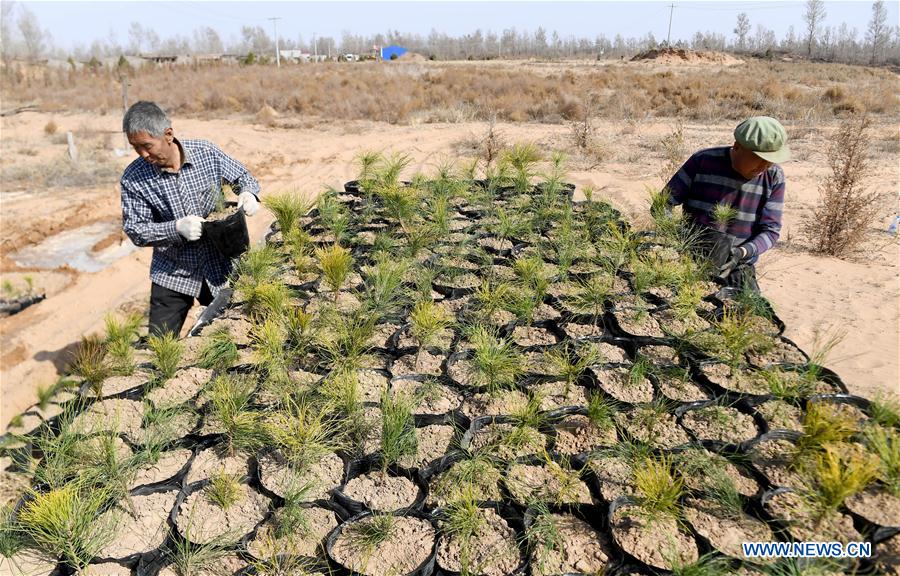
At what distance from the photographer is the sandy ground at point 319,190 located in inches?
144

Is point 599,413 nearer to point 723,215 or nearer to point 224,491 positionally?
point 224,491

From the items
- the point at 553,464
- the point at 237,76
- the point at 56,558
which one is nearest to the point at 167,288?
the point at 56,558

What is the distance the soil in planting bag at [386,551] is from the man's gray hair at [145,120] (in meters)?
1.76

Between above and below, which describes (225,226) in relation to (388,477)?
above

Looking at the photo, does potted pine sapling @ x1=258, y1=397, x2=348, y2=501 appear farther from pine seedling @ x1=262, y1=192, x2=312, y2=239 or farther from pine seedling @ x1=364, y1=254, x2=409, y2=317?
pine seedling @ x1=262, y1=192, x2=312, y2=239

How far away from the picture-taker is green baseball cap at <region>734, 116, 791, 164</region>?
224cm

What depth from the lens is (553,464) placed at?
4.61ft

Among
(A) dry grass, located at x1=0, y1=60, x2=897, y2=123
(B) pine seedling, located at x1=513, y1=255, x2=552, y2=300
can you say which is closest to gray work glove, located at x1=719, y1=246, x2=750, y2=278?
(B) pine seedling, located at x1=513, y1=255, x2=552, y2=300

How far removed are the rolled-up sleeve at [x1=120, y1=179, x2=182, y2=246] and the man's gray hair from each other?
Answer: 0.94ft

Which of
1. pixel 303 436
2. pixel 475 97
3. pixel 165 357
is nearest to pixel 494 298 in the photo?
pixel 303 436

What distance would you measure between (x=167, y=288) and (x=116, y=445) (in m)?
1.21

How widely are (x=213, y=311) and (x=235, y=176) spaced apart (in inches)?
29.8

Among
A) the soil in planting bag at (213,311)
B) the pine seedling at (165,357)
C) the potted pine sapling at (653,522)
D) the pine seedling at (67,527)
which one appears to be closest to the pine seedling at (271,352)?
the pine seedling at (165,357)

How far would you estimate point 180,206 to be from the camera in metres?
2.51
